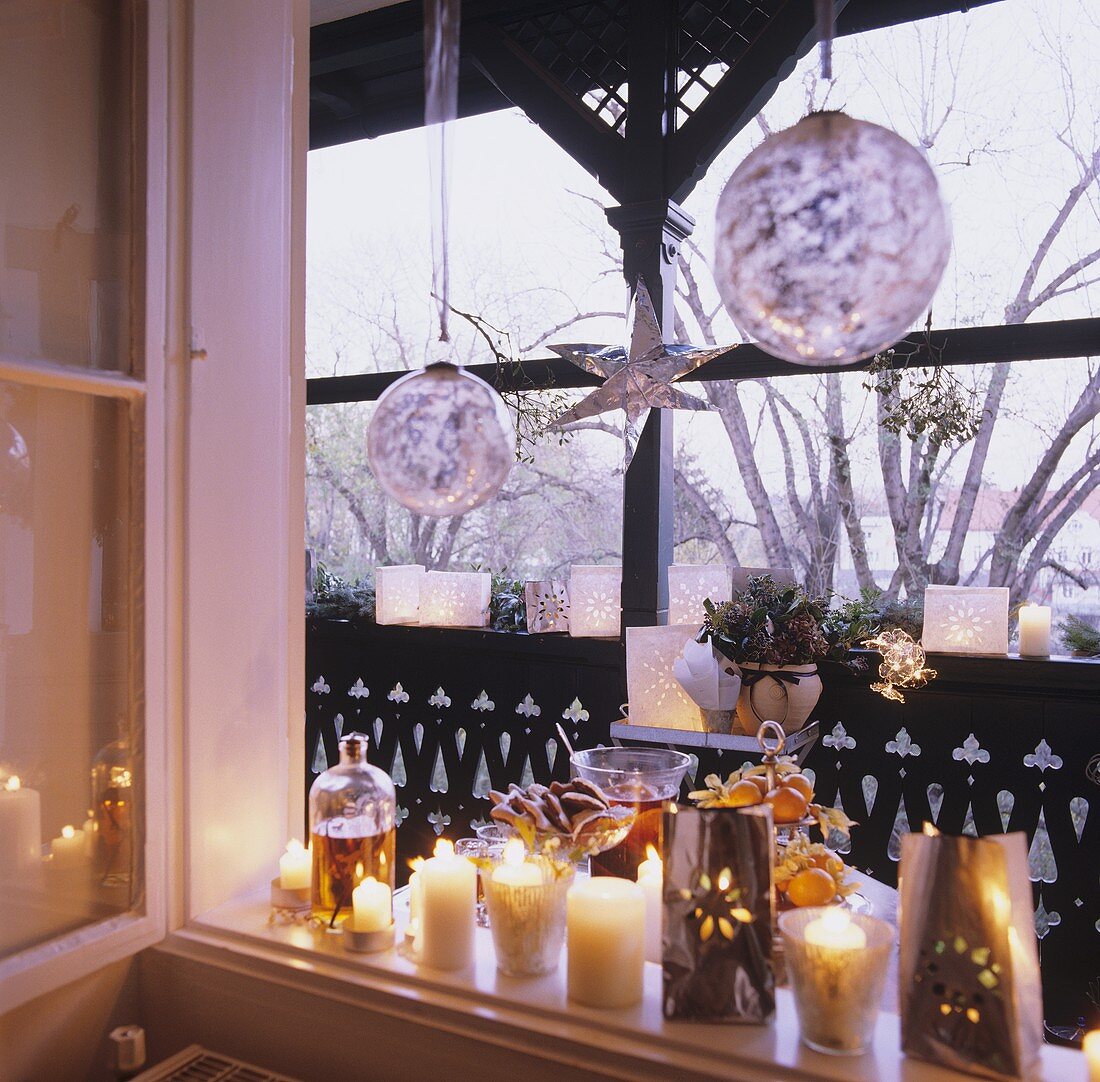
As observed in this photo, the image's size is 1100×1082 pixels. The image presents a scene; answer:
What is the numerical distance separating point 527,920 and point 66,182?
97cm

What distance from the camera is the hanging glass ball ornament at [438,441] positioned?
3.73 ft

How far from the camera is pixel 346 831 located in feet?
→ 4.02

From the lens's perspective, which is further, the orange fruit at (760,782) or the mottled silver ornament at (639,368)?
the mottled silver ornament at (639,368)

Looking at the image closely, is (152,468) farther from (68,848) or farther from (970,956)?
(970,956)

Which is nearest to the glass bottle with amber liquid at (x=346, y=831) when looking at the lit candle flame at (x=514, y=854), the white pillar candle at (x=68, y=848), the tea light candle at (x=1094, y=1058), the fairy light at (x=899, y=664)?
the lit candle flame at (x=514, y=854)

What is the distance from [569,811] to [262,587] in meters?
0.51

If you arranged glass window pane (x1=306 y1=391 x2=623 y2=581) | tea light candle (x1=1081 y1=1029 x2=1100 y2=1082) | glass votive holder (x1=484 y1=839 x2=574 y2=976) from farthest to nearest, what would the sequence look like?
glass window pane (x1=306 y1=391 x2=623 y2=581) → glass votive holder (x1=484 y1=839 x2=574 y2=976) → tea light candle (x1=1081 y1=1029 x2=1100 y2=1082)

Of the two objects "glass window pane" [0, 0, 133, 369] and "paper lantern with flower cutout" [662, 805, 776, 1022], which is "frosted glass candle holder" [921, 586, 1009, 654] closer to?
"paper lantern with flower cutout" [662, 805, 776, 1022]

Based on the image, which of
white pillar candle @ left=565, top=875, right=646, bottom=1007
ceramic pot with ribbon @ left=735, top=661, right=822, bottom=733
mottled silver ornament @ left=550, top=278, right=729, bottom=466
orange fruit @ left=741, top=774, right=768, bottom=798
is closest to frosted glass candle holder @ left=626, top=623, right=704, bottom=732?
ceramic pot with ribbon @ left=735, top=661, right=822, bottom=733

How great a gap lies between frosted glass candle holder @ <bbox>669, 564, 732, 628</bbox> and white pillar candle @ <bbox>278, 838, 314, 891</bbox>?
177 cm

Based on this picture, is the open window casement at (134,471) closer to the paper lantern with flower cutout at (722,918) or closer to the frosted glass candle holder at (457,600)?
the paper lantern with flower cutout at (722,918)

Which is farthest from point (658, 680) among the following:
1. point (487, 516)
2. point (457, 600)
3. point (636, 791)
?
point (487, 516)

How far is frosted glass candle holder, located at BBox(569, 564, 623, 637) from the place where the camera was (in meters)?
3.13

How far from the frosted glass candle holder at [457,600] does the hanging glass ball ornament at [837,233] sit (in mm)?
2451
